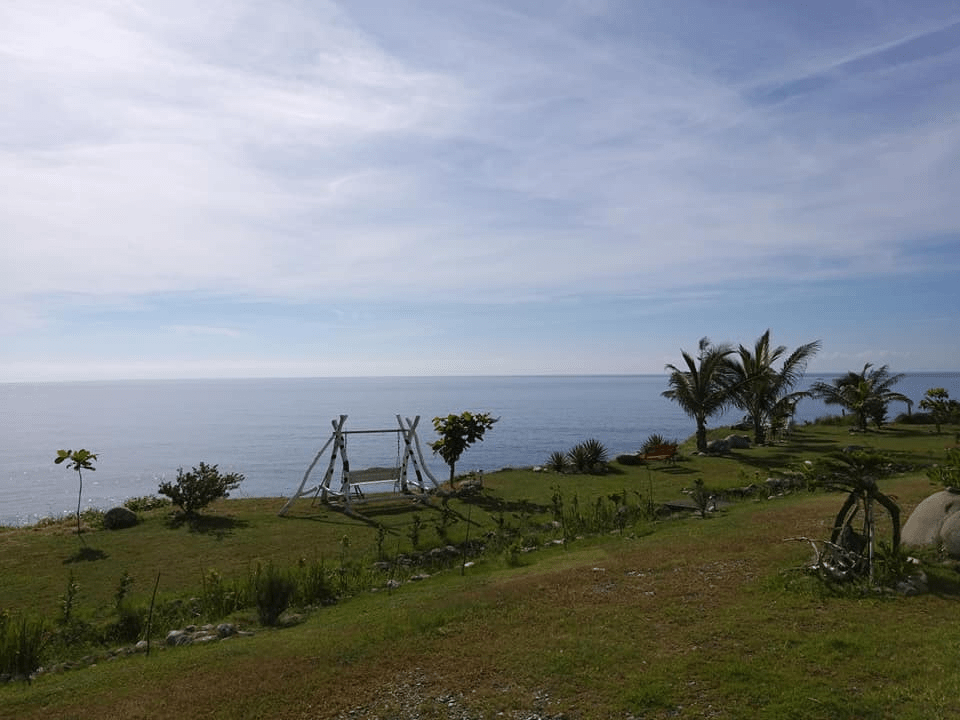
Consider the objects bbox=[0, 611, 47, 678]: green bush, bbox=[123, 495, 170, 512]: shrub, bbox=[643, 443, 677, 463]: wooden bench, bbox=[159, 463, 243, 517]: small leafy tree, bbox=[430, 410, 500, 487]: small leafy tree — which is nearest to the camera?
bbox=[0, 611, 47, 678]: green bush

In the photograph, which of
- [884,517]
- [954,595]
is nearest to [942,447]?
[884,517]

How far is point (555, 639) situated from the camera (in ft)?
28.3

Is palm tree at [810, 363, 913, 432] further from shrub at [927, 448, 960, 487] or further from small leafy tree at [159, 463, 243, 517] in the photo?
small leafy tree at [159, 463, 243, 517]

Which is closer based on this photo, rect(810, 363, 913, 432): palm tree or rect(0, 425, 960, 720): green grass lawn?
rect(0, 425, 960, 720): green grass lawn

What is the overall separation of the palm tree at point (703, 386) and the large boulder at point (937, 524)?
18706 mm

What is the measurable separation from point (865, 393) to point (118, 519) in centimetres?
3598

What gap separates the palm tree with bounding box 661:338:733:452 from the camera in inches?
1233

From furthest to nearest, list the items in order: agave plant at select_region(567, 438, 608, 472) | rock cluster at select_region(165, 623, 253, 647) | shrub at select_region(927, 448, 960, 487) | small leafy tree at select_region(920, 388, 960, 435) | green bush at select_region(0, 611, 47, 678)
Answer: small leafy tree at select_region(920, 388, 960, 435) → agave plant at select_region(567, 438, 608, 472) → shrub at select_region(927, 448, 960, 487) → rock cluster at select_region(165, 623, 253, 647) → green bush at select_region(0, 611, 47, 678)

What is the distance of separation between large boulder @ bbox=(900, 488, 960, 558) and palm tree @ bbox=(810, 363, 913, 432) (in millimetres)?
25291

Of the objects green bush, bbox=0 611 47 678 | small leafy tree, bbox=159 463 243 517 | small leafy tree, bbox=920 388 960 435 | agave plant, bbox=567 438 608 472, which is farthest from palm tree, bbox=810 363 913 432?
green bush, bbox=0 611 47 678

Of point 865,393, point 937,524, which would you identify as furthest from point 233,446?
Answer: point 937,524

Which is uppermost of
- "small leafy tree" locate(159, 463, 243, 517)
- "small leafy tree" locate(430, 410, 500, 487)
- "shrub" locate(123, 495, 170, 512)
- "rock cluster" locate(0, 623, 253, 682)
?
"small leafy tree" locate(430, 410, 500, 487)

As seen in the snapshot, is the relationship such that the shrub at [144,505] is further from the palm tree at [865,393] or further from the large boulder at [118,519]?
the palm tree at [865,393]

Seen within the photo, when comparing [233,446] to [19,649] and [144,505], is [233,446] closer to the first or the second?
[144,505]
